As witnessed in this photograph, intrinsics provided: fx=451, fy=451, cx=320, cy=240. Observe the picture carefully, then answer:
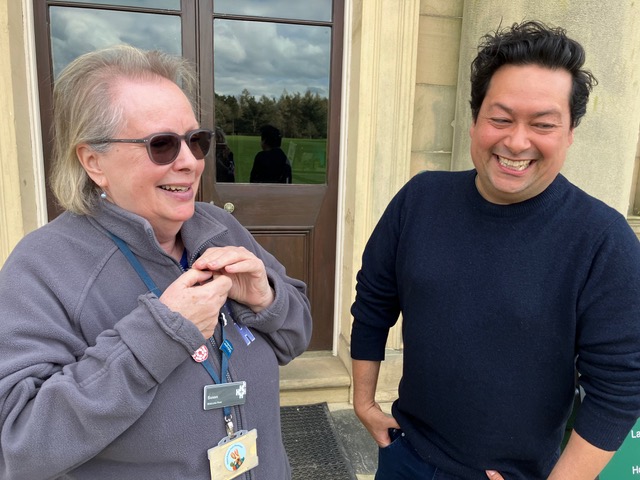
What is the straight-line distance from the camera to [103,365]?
3.05ft

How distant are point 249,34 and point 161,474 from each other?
2824mm

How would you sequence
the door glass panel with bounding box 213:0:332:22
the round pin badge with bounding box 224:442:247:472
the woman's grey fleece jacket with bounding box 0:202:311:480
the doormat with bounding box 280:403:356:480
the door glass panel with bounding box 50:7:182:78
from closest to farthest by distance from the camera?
the woman's grey fleece jacket with bounding box 0:202:311:480 → the round pin badge with bounding box 224:442:247:472 → the doormat with bounding box 280:403:356:480 → the door glass panel with bounding box 50:7:182:78 → the door glass panel with bounding box 213:0:332:22

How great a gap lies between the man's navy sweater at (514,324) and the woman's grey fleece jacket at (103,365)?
0.53 meters

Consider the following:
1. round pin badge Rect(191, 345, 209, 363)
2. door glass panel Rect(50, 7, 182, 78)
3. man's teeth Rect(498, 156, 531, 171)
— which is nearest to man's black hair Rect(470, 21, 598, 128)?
man's teeth Rect(498, 156, 531, 171)

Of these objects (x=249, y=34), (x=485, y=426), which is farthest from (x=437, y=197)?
(x=249, y=34)

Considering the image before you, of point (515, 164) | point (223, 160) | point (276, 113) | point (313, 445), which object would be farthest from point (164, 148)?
point (313, 445)

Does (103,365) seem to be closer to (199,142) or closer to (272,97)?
(199,142)

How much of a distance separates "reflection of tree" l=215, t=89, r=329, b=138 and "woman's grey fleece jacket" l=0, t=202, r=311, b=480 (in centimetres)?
212

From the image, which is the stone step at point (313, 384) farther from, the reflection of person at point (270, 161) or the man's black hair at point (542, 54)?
the man's black hair at point (542, 54)

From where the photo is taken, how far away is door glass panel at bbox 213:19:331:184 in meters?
3.11

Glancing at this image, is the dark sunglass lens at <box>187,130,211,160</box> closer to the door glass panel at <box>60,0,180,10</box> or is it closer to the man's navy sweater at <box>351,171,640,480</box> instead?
the man's navy sweater at <box>351,171,640,480</box>

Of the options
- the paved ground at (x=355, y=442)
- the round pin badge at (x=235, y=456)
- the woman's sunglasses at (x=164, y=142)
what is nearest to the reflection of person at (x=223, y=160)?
the paved ground at (x=355, y=442)

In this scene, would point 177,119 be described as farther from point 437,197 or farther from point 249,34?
point 249,34

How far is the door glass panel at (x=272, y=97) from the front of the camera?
3.11 meters
